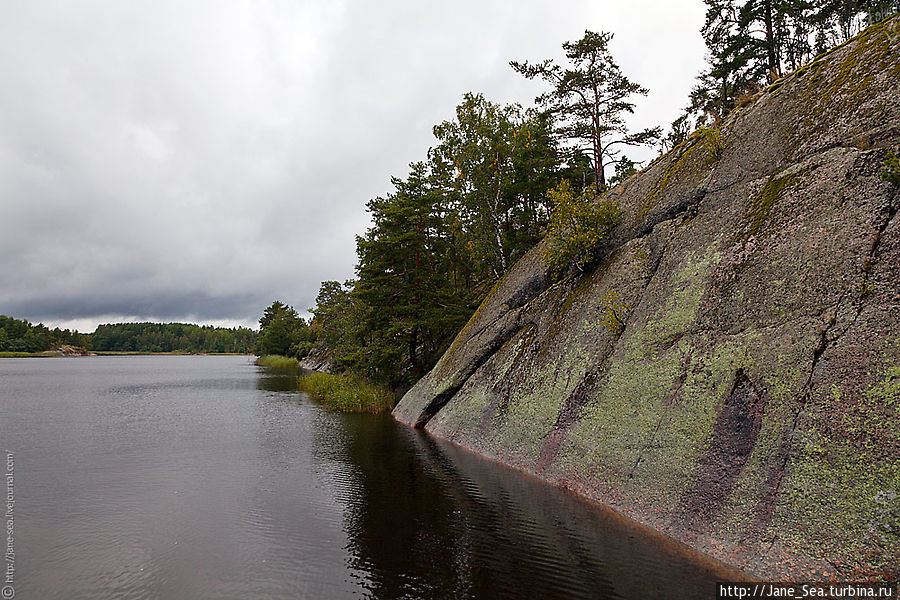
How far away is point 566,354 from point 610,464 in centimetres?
474

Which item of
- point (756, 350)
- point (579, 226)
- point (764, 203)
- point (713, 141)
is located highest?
point (713, 141)

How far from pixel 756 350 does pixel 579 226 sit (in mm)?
9042

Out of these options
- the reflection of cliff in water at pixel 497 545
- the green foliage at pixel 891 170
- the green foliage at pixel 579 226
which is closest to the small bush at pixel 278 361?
the green foliage at pixel 579 226

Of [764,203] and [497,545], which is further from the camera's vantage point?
[764,203]

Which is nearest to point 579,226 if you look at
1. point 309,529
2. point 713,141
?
point 713,141

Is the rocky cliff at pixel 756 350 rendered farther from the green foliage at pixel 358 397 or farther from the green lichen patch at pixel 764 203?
the green foliage at pixel 358 397

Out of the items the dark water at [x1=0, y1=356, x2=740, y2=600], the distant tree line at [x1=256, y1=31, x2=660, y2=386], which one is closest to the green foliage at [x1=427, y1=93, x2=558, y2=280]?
the distant tree line at [x1=256, y1=31, x2=660, y2=386]

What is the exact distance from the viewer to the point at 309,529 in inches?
394

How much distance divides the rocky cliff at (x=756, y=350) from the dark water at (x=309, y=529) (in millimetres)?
1338

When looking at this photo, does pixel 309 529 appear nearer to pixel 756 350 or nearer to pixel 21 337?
pixel 756 350

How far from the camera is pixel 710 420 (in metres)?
8.98

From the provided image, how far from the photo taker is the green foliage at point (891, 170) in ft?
27.1

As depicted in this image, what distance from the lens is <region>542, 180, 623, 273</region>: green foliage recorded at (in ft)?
54.9

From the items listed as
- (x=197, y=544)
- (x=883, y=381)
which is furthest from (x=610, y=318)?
(x=197, y=544)
